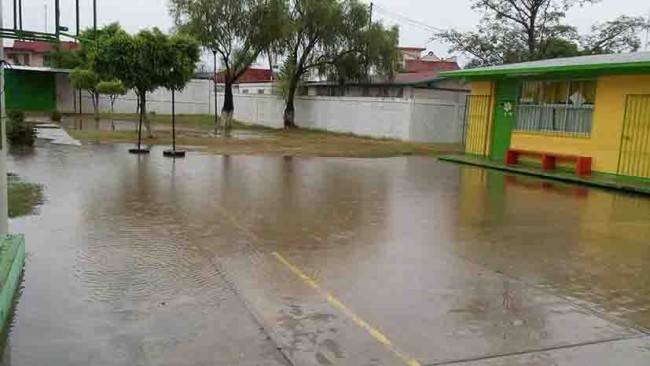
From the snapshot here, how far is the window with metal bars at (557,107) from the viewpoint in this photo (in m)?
16.5

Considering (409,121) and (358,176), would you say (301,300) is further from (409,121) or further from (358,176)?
(409,121)

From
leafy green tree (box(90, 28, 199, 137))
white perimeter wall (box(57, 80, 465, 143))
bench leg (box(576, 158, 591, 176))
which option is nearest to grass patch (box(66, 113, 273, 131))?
white perimeter wall (box(57, 80, 465, 143))

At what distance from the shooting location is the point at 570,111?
17.0 metres

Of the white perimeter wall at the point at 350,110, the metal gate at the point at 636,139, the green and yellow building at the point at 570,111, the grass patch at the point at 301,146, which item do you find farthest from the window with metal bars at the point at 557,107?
the white perimeter wall at the point at 350,110

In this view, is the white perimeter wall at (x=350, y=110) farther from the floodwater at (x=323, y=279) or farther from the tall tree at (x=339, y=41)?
the floodwater at (x=323, y=279)

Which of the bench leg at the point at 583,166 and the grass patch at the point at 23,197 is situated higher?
the bench leg at the point at 583,166

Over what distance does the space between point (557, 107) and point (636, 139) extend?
283cm

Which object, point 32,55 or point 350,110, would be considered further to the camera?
point 32,55

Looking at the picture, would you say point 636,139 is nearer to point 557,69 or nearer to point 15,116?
point 557,69

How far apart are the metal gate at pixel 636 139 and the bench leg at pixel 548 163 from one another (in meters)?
2.04

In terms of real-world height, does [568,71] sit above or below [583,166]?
above

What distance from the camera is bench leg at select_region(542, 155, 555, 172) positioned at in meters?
17.0

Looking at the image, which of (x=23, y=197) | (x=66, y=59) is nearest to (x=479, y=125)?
(x=23, y=197)

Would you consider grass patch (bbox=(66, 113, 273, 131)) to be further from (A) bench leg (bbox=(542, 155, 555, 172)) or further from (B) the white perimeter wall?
(A) bench leg (bbox=(542, 155, 555, 172))
